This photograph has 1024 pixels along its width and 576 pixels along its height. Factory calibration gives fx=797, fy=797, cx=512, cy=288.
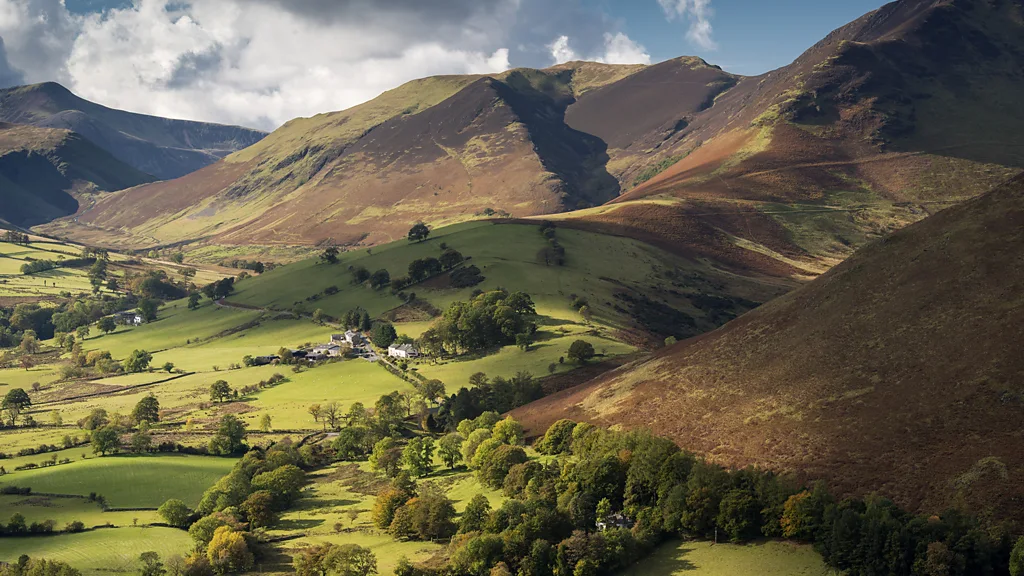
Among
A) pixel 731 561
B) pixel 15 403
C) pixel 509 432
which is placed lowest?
pixel 731 561

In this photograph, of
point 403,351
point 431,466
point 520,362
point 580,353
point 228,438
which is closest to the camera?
point 431,466

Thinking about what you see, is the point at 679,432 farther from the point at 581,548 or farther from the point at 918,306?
the point at 918,306

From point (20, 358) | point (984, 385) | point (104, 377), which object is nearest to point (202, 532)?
point (984, 385)

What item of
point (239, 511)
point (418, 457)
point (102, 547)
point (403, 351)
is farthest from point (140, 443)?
point (403, 351)

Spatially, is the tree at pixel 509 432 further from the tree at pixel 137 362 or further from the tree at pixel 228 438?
the tree at pixel 137 362

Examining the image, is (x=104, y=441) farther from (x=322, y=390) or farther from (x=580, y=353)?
(x=580, y=353)

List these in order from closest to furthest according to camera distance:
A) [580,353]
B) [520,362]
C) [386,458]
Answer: [386,458]
[580,353]
[520,362]
